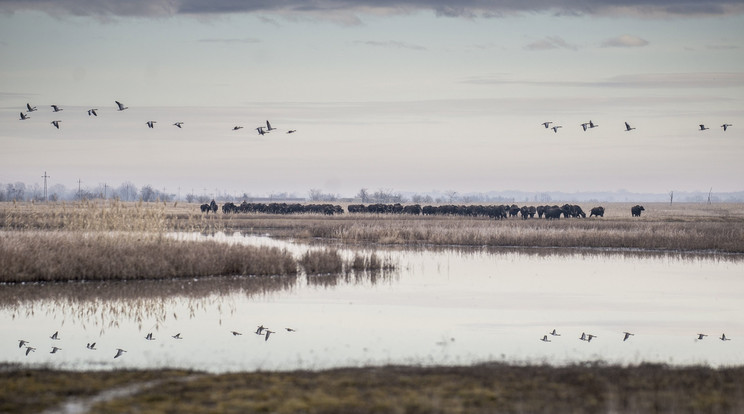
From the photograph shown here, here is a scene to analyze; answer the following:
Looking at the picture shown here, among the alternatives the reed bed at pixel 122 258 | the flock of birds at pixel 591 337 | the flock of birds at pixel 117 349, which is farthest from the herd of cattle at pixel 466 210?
the flock of birds at pixel 117 349

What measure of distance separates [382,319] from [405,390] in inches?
387

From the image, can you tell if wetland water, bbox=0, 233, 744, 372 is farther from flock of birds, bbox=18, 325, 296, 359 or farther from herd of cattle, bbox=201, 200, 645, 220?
herd of cattle, bbox=201, 200, 645, 220

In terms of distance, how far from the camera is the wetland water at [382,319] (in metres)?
16.8

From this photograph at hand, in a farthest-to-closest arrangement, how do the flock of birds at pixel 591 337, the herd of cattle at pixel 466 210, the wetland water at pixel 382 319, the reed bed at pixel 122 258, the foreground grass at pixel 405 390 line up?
the herd of cattle at pixel 466 210 → the reed bed at pixel 122 258 → the flock of birds at pixel 591 337 → the wetland water at pixel 382 319 → the foreground grass at pixel 405 390

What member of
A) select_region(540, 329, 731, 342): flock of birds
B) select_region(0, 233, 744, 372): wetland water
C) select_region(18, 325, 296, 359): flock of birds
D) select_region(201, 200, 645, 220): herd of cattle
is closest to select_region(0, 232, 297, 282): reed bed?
select_region(0, 233, 744, 372): wetland water

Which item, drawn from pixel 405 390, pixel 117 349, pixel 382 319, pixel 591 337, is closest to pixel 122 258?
pixel 382 319

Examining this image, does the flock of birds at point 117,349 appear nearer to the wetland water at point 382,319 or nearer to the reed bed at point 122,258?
the wetland water at point 382,319

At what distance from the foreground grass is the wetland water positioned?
1.59 meters

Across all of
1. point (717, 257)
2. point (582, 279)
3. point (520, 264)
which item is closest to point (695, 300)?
point (582, 279)

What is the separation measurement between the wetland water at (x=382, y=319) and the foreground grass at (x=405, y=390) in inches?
62.6

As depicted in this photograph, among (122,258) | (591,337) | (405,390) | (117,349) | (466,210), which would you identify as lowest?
(591,337)

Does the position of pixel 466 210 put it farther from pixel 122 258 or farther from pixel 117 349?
pixel 117 349

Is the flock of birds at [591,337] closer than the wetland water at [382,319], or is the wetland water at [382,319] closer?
the wetland water at [382,319]

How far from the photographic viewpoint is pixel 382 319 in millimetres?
22156
